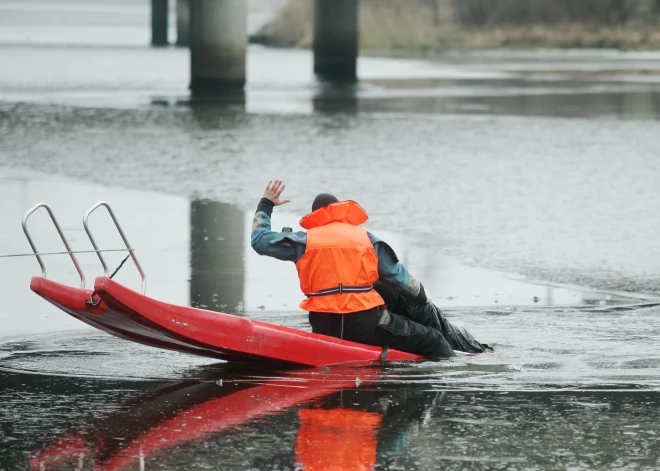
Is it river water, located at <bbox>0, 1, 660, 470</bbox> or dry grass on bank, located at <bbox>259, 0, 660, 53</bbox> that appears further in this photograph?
dry grass on bank, located at <bbox>259, 0, 660, 53</bbox>

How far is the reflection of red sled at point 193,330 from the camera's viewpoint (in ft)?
23.5

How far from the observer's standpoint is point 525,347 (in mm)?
8539

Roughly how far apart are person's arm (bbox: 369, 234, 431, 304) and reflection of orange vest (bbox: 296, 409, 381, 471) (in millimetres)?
1132

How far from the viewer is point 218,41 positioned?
129ft

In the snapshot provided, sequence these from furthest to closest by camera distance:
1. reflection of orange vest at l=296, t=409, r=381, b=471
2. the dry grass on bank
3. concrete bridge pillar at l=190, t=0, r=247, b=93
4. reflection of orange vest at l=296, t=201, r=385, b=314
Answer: the dry grass on bank, concrete bridge pillar at l=190, t=0, r=247, b=93, reflection of orange vest at l=296, t=201, r=385, b=314, reflection of orange vest at l=296, t=409, r=381, b=471

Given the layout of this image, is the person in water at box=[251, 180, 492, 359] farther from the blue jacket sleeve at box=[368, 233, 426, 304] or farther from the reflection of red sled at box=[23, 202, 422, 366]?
the reflection of red sled at box=[23, 202, 422, 366]

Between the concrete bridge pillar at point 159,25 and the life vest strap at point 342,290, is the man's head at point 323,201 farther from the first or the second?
the concrete bridge pillar at point 159,25

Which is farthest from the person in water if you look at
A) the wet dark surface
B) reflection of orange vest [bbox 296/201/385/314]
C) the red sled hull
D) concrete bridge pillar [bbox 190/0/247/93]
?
concrete bridge pillar [bbox 190/0/247/93]

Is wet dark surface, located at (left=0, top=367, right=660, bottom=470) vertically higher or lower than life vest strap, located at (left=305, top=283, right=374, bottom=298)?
Result: lower

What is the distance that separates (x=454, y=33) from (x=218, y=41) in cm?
3795

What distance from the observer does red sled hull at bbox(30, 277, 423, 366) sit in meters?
7.18

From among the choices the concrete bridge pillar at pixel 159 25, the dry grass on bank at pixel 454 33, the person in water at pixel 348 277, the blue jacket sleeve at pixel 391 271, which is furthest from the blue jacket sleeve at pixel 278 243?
the concrete bridge pillar at pixel 159 25

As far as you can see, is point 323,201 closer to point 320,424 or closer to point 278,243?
point 278,243

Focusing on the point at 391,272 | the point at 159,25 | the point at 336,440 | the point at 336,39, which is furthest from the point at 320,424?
the point at 159,25
